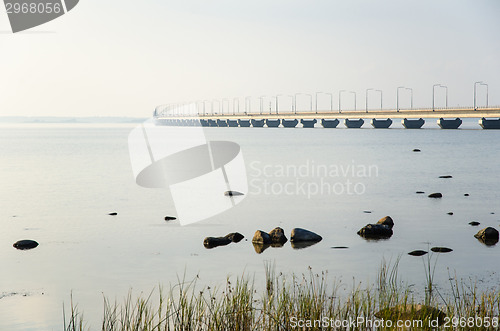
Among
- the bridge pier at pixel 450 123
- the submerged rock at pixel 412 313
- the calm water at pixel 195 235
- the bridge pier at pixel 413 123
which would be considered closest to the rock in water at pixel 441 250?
the calm water at pixel 195 235

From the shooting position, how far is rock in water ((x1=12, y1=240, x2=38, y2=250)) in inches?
790

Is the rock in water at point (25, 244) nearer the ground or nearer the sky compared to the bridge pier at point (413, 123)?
nearer the ground

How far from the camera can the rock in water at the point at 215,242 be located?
774 inches

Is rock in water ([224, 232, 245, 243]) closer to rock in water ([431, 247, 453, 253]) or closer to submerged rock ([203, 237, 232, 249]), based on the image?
submerged rock ([203, 237, 232, 249])

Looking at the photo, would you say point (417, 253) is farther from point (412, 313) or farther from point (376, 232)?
point (412, 313)

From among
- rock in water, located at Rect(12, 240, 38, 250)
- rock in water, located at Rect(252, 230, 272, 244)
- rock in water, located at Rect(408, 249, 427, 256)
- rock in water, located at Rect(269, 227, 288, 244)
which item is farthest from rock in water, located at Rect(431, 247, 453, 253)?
rock in water, located at Rect(12, 240, 38, 250)

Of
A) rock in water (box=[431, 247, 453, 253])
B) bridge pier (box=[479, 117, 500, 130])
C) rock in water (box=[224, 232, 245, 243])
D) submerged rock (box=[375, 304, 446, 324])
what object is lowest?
rock in water (box=[431, 247, 453, 253])

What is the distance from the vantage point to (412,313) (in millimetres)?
10070

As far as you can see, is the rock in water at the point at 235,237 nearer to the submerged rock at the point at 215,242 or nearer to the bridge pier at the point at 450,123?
the submerged rock at the point at 215,242

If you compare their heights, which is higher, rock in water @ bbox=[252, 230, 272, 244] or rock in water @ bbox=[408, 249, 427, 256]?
rock in water @ bbox=[252, 230, 272, 244]

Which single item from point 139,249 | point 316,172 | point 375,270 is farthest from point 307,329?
point 316,172

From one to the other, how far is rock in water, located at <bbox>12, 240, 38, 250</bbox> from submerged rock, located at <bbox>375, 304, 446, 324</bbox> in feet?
42.9

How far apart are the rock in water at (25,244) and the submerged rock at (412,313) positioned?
1309cm

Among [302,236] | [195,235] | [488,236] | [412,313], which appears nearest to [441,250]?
[488,236]
